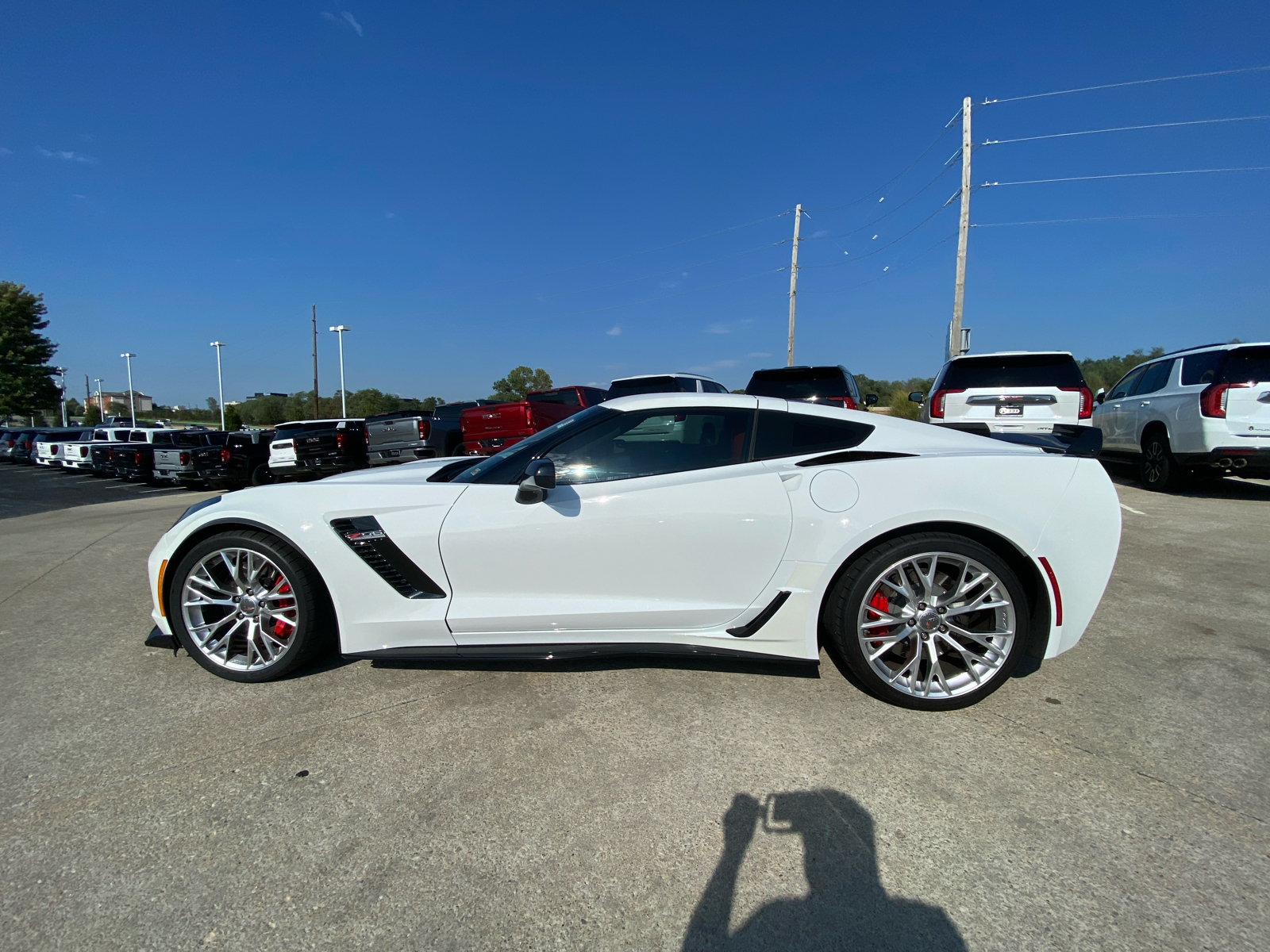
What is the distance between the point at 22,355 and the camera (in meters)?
42.7

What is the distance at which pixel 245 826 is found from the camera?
1.96m

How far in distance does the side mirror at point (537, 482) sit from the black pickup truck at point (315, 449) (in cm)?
1176

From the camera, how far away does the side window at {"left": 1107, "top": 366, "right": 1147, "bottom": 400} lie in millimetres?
8924

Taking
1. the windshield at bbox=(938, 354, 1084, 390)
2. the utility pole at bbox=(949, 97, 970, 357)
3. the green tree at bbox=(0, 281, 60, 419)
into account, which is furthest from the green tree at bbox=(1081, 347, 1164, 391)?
the green tree at bbox=(0, 281, 60, 419)

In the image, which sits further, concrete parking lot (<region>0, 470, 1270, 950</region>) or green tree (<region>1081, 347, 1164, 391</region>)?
green tree (<region>1081, 347, 1164, 391</region>)

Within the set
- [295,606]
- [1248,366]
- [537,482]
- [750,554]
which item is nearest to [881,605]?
[750,554]

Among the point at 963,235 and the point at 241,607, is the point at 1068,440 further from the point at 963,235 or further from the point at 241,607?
the point at 963,235

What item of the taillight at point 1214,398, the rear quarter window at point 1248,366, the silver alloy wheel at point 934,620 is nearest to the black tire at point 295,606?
the silver alloy wheel at point 934,620

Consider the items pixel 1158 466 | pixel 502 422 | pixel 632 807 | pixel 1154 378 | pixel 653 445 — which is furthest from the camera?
pixel 502 422

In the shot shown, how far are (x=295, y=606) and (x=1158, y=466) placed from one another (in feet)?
32.6

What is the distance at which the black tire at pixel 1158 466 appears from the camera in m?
7.78

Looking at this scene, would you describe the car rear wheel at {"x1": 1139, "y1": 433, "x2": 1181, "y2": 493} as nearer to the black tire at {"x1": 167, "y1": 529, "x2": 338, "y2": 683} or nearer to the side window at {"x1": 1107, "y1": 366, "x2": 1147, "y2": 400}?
the side window at {"x1": 1107, "y1": 366, "x2": 1147, "y2": 400}

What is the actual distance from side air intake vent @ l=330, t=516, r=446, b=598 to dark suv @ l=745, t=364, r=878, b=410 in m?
8.10

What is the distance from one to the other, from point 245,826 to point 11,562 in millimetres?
6081
